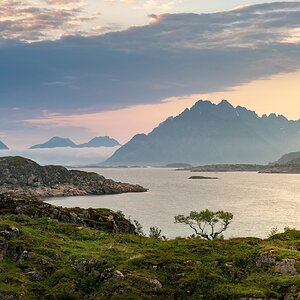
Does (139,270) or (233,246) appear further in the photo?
(233,246)

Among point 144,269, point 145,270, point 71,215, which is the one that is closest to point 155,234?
point 71,215

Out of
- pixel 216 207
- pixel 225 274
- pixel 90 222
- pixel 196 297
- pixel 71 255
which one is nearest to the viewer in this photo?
pixel 196 297

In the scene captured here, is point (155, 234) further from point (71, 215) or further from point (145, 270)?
point (145, 270)

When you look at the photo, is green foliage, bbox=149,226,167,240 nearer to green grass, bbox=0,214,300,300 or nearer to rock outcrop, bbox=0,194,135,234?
rock outcrop, bbox=0,194,135,234

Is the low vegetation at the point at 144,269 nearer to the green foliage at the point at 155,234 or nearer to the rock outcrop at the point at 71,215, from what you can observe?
the rock outcrop at the point at 71,215

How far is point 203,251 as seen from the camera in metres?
46.4

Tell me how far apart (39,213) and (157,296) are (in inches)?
1377

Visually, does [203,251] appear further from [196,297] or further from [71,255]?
[71,255]

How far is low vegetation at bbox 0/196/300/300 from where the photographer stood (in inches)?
1528

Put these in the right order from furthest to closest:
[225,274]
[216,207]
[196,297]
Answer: [216,207], [225,274], [196,297]

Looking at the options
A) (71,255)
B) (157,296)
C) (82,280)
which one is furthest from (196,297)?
(71,255)

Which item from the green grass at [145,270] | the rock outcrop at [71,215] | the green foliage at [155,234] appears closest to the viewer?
the green grass at [145,270]

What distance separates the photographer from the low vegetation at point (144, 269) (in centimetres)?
3881

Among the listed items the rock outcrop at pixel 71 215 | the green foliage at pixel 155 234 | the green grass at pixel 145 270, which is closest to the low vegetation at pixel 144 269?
the green grass at pixel 145 270
